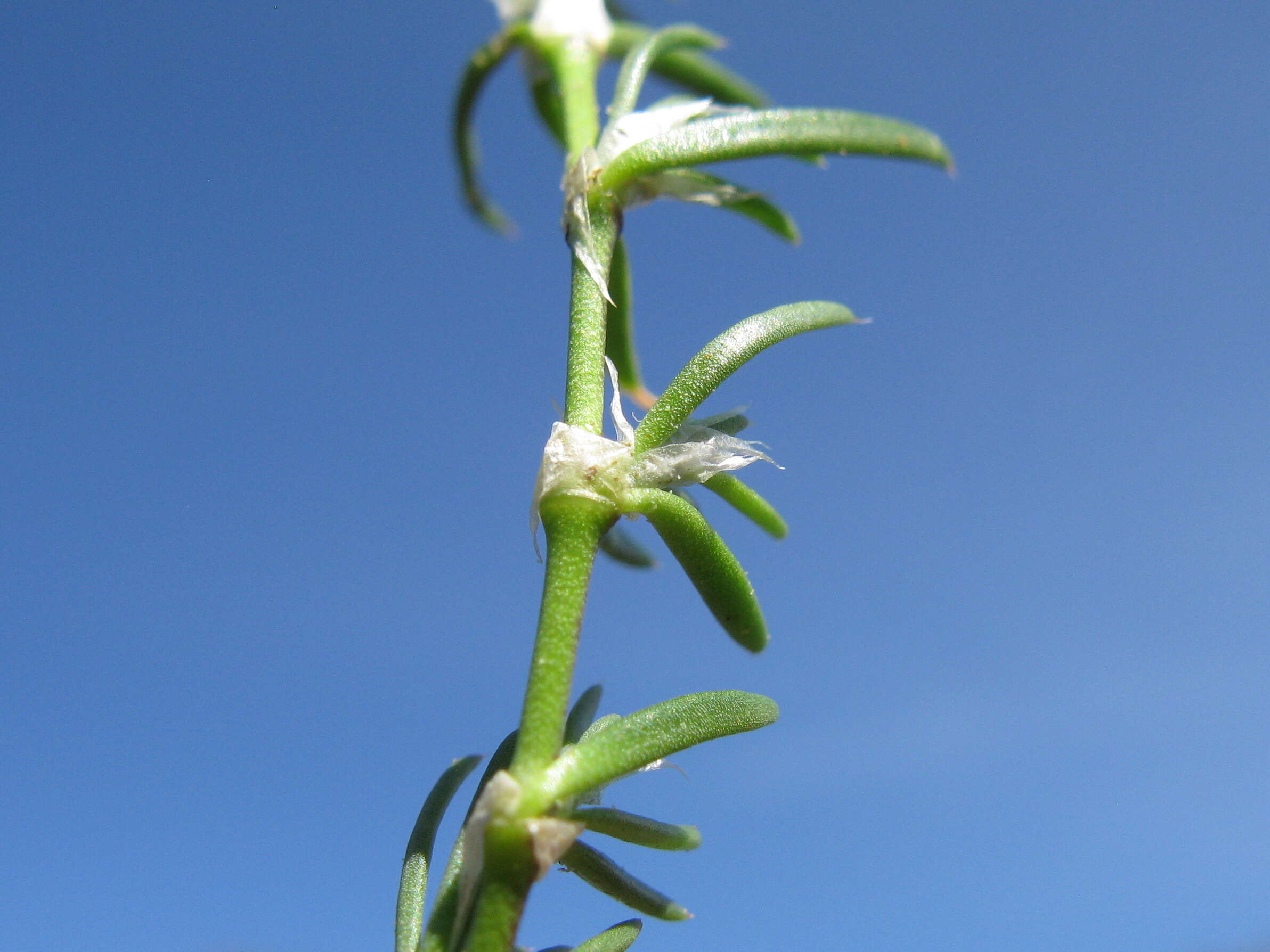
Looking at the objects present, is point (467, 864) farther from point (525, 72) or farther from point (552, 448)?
point (525, 72)

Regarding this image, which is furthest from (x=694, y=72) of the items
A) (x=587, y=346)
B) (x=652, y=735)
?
(x=652, y=735)

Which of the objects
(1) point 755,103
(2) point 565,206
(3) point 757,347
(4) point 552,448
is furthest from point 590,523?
(1) point 755,103

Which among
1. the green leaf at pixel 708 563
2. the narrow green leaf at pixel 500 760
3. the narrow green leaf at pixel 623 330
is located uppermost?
the narrow green leaf at pixel 623 330

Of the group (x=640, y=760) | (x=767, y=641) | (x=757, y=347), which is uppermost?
(x=757, y=347)

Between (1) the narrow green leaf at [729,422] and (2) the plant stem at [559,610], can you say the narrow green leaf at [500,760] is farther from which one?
(1) the narrow green leaf at [729,422]

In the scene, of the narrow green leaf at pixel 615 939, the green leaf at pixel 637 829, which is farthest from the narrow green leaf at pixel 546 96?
the narrow green leaf at pixel 615 939

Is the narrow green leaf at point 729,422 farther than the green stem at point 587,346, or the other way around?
the narrow green leaf at point 729,422

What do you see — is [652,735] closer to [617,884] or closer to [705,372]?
[617,884]
